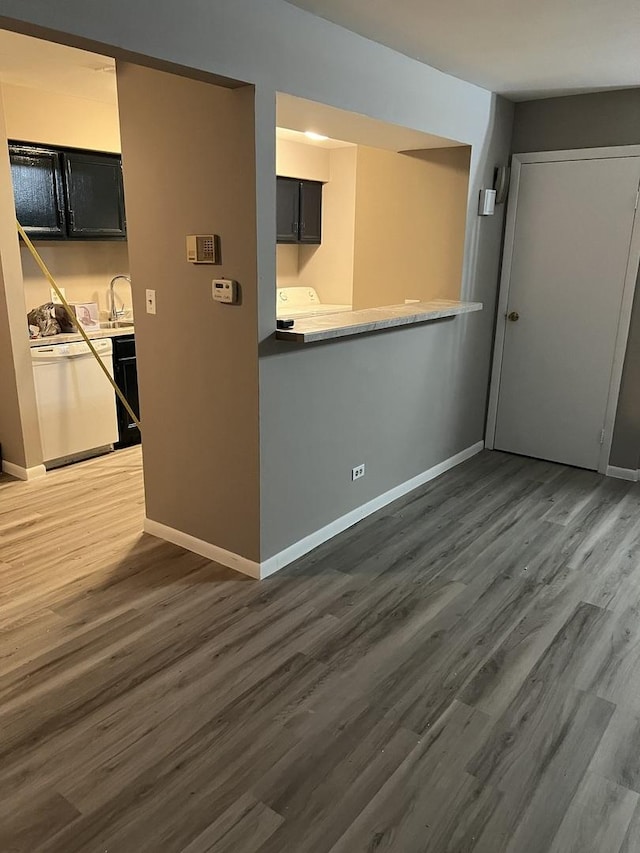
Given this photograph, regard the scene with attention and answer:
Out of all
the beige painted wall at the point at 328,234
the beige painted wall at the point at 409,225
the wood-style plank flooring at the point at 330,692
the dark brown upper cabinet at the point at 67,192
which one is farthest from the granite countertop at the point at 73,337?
the beige painted wall at the point at 328,234

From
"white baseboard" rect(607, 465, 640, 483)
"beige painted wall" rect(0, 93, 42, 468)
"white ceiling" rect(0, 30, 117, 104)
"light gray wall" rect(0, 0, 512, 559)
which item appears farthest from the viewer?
"white baseboard" rect(607, 465, 640, 483)

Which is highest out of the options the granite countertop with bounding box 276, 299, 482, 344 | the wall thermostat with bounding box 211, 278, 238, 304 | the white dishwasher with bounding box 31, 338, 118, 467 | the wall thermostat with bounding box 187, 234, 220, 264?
the wall thermostat with bounding box 187, 234, 220, 264

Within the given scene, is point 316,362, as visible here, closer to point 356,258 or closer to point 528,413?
point 356,258

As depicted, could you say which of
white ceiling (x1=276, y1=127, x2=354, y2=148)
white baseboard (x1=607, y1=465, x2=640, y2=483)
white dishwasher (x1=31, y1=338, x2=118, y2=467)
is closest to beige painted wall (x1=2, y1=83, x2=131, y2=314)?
white dishwasher (x1=31, y1=338, x2=118, y2=467)

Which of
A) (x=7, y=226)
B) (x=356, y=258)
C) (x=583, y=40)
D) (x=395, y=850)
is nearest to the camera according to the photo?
(x=395, y=850)

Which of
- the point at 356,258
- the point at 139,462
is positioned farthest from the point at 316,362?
the point at 139,462

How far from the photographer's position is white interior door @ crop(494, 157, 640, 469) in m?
4.11

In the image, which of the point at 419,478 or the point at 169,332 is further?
the point at 419,478

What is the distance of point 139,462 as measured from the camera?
4.58 meters

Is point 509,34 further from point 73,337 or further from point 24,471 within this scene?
point 24,471

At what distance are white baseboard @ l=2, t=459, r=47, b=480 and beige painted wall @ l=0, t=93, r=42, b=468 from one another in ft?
0.09

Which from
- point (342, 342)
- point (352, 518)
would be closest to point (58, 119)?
point (342, 342)

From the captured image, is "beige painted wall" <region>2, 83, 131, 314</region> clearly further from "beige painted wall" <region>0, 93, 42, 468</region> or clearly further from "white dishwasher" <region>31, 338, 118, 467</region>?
"white dishwasher" <region>31, 338, 118, 467</region>

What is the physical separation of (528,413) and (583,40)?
2.46 metres
